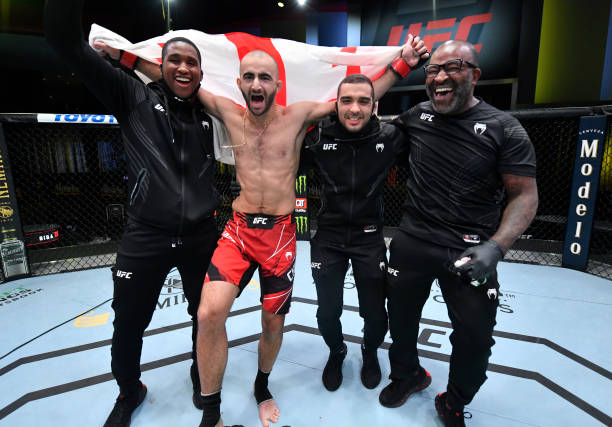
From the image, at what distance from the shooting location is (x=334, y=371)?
207 cm

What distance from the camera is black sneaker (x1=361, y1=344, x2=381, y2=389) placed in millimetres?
2027

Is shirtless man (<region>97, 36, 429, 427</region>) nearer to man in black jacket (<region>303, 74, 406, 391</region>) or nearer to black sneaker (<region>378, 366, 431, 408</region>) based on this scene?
man in black jacket (<region>303, 74, 406, 391</region>)

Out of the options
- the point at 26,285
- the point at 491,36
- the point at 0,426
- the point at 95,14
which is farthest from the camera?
the point at 95,14

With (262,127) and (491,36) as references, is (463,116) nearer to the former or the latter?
(262,127)

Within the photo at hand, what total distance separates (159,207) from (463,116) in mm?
1621

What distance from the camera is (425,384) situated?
6.62 ft

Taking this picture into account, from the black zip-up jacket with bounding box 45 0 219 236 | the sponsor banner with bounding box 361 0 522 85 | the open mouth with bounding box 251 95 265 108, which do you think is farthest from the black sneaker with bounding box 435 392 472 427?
the sponsor banner with bounding box 361 0 522 85

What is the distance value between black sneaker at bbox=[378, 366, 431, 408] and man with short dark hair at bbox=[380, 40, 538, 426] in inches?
7.1

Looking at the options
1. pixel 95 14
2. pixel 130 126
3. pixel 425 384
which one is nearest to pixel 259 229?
pixel 130 126

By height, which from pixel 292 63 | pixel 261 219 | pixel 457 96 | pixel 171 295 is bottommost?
pixel 171 295

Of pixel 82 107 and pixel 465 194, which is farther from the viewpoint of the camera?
pixel 82 107

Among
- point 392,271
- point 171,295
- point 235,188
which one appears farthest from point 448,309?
point 171,295

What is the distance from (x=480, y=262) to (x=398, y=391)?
1022mm

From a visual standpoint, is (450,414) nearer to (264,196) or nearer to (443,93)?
(264,196)
